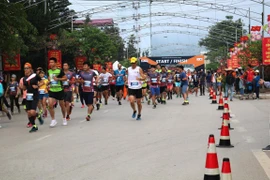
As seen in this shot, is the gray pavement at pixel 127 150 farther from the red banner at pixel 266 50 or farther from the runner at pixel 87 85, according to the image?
the red banner at pixel 266 50

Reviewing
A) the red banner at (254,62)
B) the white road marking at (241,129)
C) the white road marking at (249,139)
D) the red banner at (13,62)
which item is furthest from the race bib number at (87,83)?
the red banner at (254,62)

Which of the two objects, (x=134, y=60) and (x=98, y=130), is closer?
(x=98, y=130)

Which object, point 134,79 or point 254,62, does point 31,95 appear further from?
point 254,62

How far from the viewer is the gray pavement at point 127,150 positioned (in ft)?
23.6

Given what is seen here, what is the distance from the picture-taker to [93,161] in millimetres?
8148

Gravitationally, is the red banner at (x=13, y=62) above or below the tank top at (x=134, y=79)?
A: above

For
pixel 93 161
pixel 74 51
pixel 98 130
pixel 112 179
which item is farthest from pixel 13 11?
pixel 74 51

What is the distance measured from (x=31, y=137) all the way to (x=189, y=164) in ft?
17.2

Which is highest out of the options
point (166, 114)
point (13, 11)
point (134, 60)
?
point (13, 11)

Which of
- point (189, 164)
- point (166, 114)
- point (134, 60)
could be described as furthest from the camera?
point (166, 114)

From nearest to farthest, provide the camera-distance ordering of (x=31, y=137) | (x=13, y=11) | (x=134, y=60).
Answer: (x=31, y=137) → (x=134, y=60) → (x=13, y=11)

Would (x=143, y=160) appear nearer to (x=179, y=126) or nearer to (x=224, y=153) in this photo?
(x=224, y=153)

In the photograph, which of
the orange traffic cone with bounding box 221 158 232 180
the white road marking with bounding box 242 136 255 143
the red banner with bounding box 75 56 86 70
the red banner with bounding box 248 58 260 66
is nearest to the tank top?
the white road marking with bounding box 242 136 255 143

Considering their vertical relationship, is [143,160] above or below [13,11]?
below
